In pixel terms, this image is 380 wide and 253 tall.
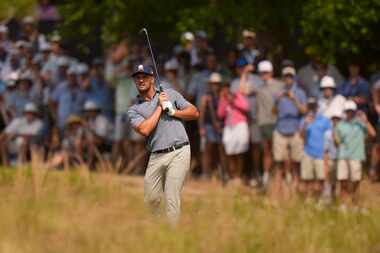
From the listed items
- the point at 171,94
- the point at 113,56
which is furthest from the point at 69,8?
the point at 171,94

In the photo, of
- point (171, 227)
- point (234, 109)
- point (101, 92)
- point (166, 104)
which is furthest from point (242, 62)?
point (171, 227)

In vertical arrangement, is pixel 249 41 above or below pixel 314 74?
above

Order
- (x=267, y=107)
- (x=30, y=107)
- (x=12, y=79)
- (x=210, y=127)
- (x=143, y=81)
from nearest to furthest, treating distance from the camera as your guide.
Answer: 1. (x=143, y=81)
2. (x=267, y=107)
3. (x=210, y=127)
4. (x=30, y=107)
5. (x=12, y=79)

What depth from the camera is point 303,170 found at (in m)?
19.5

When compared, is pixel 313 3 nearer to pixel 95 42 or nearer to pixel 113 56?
pixel 113 56

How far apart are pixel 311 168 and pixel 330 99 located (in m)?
1.06

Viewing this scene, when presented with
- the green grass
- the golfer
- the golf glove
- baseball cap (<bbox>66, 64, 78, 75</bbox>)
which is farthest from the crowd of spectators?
the golf glove

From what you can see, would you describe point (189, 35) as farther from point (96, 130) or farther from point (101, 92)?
point (96, 130)

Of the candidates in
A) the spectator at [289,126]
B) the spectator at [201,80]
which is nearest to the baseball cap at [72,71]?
the spectator at [201,80]

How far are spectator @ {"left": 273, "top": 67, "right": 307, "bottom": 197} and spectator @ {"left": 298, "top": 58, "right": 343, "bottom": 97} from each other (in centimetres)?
45

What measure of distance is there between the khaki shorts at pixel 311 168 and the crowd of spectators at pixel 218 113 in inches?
0.6

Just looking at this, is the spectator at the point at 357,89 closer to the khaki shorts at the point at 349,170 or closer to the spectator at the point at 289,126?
the spectator at the point at 289,126

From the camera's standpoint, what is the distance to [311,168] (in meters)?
19.5

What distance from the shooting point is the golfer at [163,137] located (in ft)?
45.6
